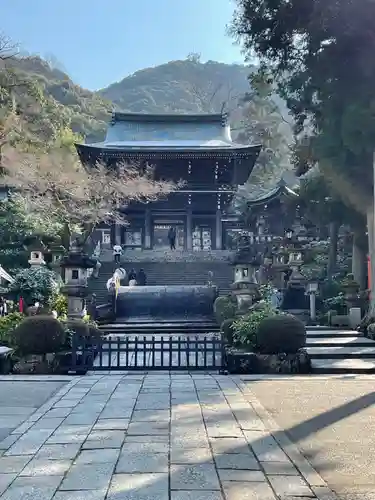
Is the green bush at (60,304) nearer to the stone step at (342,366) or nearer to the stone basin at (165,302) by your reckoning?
the stone basin at (165,302)

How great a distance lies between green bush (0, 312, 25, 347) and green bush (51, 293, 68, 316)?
3171mm

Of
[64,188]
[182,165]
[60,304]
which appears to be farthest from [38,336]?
[182,165]

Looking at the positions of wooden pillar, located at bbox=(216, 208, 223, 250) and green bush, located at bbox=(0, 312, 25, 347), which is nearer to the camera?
green bush, located at bbox=(0, 312, 25, 347)

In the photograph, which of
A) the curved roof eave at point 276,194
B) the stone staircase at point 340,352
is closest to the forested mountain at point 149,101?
the stone staircase at point 340,352

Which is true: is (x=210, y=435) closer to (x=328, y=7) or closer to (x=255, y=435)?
(x=255, y=435)

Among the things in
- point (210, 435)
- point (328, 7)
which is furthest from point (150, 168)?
point (210, 435)

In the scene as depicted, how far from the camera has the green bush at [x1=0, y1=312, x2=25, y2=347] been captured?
1122 centimetres

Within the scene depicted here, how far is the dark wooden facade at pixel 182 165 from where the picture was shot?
109 ft

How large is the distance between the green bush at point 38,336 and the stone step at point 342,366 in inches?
207

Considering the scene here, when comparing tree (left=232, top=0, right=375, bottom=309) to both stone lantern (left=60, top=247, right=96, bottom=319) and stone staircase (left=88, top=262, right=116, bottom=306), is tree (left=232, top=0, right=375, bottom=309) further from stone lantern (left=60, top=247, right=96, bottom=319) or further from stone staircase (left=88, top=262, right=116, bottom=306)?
stone staircase (left=88, top=262, right=116, bottom=306)

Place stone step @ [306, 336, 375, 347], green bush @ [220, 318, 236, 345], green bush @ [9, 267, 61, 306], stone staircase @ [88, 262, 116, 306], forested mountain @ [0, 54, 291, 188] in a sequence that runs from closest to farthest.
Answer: green bush @ [220, 318, 236, 345] → stone step @ [306, 336, 375, 347] → green bush @ [9, 267, 61, 306] → stone staircase @ [88, 262, 116, 306] → forested mountain @ [0, 54, 291, 188]

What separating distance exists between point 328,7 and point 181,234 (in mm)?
27118

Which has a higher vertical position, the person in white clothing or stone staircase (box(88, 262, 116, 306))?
the person in white clothing

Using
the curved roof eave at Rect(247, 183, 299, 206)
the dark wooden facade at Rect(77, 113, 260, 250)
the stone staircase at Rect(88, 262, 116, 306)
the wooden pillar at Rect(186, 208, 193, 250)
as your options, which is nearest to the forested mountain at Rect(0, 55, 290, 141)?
the dark wooden facade at Rect(77, 113, 260, 250)
